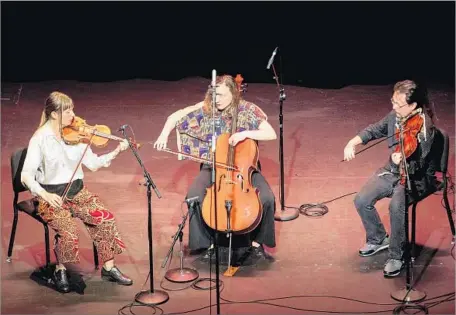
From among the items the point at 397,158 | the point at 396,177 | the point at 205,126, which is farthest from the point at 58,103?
the point at 396,177

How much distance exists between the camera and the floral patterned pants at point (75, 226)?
19.3 feet

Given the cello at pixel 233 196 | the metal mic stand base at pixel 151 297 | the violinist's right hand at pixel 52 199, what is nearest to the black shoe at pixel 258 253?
the cello at pixel 233 196

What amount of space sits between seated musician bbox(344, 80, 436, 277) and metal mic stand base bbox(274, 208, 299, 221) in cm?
73

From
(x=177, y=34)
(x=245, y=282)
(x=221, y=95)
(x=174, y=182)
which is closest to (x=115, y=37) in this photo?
(x=177, y=34)

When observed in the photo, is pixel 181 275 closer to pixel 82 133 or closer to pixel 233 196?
pixel 233 196

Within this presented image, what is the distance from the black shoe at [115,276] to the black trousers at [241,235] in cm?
53

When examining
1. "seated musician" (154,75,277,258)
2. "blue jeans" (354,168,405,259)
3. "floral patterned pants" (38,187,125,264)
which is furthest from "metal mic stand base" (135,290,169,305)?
"blue jeans" (354,168,405,259)

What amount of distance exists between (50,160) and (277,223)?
1851 mm

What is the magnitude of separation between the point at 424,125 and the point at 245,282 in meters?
1.57

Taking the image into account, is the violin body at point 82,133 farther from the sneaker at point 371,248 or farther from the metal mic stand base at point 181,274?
the sneaker at point 371,248

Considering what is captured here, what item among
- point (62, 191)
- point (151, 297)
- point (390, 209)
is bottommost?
point (151, 297)

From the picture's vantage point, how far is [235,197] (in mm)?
5961

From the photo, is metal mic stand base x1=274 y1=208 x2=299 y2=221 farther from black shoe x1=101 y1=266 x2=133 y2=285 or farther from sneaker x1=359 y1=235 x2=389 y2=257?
black shoe x1=101 y1=266 x2=133 y2=285

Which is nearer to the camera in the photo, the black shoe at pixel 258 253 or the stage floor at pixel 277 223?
the stage floor at pixel 277 223
